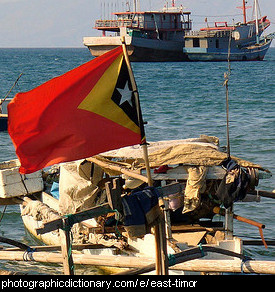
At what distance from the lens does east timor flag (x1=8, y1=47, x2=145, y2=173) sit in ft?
26.0

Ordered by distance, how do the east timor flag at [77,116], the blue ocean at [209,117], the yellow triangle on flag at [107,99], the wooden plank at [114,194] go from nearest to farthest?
the wooden plank at [114,194] → the east timor flag at [77,116] → the yellow triangle on flag at [107,99] → the blue ocean at [209,117]

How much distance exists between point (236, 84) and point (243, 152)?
33013 mm

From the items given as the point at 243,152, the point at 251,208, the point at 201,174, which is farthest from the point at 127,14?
the point at 201,174

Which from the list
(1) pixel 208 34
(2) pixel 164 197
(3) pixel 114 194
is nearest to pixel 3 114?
(2) pixel 164 197

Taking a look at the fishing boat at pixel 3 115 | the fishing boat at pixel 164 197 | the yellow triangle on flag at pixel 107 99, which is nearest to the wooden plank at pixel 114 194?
the yellow triangle on flag at pixel 107 99

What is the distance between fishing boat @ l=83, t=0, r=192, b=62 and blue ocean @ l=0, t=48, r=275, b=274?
7.24 m

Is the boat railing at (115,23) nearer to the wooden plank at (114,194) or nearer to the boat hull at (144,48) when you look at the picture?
the boat hull at (144,48)

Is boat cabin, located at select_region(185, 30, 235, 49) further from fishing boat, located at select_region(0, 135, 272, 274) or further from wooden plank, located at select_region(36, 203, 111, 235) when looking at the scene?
wooden plank, located at select_region(36, 203, 111, 235)

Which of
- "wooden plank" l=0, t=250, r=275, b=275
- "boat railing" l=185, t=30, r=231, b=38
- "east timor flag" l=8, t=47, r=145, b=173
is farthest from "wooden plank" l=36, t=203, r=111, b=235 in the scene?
"boat railing" l=185, t=30, r=231, b=38

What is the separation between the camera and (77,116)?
26.3 feet

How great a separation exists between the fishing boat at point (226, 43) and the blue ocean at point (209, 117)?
6968 mm

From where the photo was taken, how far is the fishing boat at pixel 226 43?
81062 mm

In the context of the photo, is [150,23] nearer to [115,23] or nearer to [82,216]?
[115,23]
